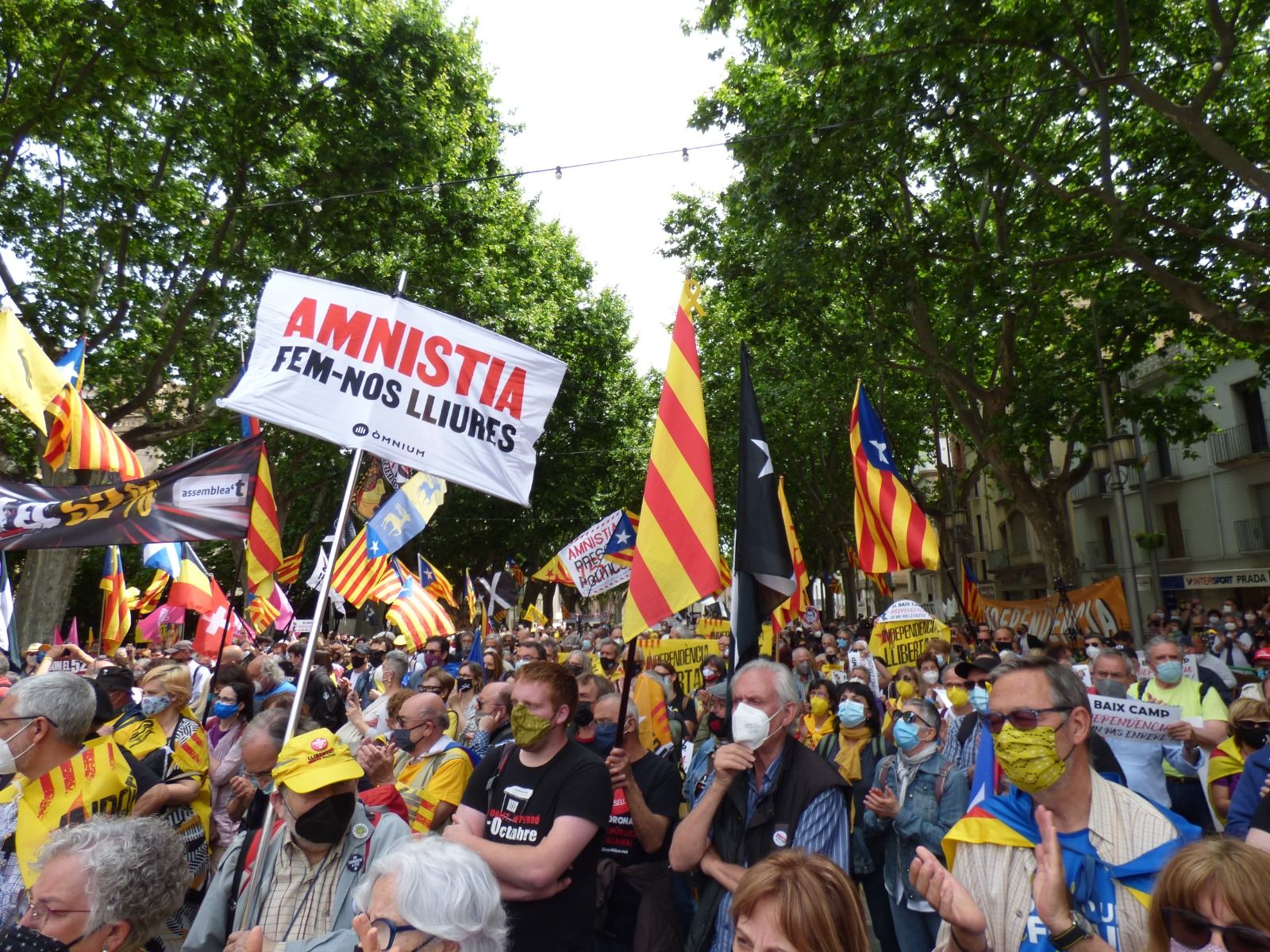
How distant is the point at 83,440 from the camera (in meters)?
8.13

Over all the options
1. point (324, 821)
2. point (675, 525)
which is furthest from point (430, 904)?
point (675, 525)

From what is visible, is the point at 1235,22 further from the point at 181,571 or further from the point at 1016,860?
the point at 181,571

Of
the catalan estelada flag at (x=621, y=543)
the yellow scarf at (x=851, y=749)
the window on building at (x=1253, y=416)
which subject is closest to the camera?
the yellow scarf at (x=851, y=749)

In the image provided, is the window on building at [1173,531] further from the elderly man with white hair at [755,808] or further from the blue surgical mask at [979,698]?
the elderly man with white hair at [755,808]

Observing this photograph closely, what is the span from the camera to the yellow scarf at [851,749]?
5.57m

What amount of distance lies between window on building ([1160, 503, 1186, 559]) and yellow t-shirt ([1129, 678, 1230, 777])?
86.1 feet

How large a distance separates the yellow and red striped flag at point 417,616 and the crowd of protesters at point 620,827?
6.27m

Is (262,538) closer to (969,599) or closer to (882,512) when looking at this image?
(882,512)

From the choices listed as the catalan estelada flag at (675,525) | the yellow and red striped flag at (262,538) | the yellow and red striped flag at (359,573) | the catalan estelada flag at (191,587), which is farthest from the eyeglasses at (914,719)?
the catalan estelada flag at (191,587)

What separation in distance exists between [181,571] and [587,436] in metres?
22.3

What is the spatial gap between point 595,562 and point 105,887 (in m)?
13.5

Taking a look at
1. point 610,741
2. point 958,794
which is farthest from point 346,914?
point 958,794

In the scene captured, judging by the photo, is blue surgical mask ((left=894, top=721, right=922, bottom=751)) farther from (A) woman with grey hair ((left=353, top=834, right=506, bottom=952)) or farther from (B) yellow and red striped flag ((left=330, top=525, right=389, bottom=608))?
(B) yellow and red striped flag ((left=330, top=525, right=389, bottom=608))

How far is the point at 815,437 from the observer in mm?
31219
